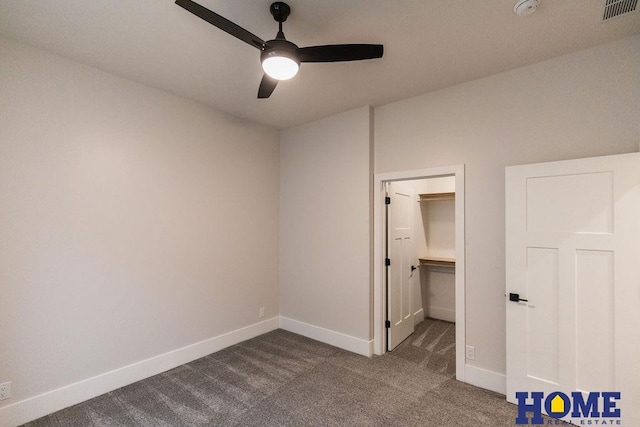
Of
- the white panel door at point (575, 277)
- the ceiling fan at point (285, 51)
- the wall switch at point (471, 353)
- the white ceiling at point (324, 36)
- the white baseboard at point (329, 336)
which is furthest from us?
the white baseboard at point (329, 336)

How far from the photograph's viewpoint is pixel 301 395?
8.73 feet

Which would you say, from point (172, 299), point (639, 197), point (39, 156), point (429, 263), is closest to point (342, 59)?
point (639, 197)

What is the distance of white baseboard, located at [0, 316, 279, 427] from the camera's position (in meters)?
2.28

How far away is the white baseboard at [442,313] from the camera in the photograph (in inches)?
185

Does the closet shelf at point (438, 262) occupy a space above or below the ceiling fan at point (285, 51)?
below

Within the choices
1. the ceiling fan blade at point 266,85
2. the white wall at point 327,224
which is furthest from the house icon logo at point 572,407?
the ceiling fan blade at point 266,85

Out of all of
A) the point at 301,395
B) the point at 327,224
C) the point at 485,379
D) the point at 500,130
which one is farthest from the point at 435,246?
the point at 301,395

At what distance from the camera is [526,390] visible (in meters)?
2.45

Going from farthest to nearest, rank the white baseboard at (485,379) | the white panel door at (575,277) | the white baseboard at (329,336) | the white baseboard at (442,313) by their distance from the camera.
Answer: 1. the white baseboard at (442,313)
2. the white baseboard at (329,336)
3. the white baseboard at (485,379)
4. the white panel door at (575,277)

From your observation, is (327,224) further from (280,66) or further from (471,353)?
(280,66)

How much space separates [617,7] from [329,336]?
3.92 metres

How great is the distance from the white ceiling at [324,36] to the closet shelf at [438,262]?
2.60m

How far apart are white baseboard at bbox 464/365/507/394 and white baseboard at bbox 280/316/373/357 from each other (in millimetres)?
1045

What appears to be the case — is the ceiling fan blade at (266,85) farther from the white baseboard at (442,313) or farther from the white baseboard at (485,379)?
the white baseboard at (442,313)
